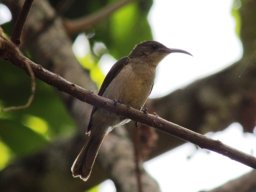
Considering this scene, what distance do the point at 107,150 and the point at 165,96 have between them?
5.33 ft

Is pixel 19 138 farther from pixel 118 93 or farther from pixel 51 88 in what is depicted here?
pixel 118 93

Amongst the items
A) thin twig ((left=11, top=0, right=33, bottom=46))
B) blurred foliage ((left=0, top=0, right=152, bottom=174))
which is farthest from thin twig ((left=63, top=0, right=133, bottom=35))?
thin twig ((left=11, top=0, right=33, bottom=46))

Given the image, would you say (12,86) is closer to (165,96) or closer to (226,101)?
(165,96)

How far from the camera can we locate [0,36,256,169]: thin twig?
9.53 feet

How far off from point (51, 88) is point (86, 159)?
1.58 metres

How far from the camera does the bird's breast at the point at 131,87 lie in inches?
205

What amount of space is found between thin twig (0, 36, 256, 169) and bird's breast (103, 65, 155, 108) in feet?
5.35

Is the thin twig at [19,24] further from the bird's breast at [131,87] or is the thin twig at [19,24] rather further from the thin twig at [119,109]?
the bird's breast at [131,87]

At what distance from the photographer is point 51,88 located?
6660 mm

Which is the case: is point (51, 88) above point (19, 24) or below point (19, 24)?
above

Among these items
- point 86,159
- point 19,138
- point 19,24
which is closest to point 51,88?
point 19,138

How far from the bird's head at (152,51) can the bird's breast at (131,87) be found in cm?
33

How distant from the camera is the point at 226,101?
613 centimetres

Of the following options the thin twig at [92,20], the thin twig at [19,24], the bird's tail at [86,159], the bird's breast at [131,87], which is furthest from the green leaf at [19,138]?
the thin twig at [19,24]
